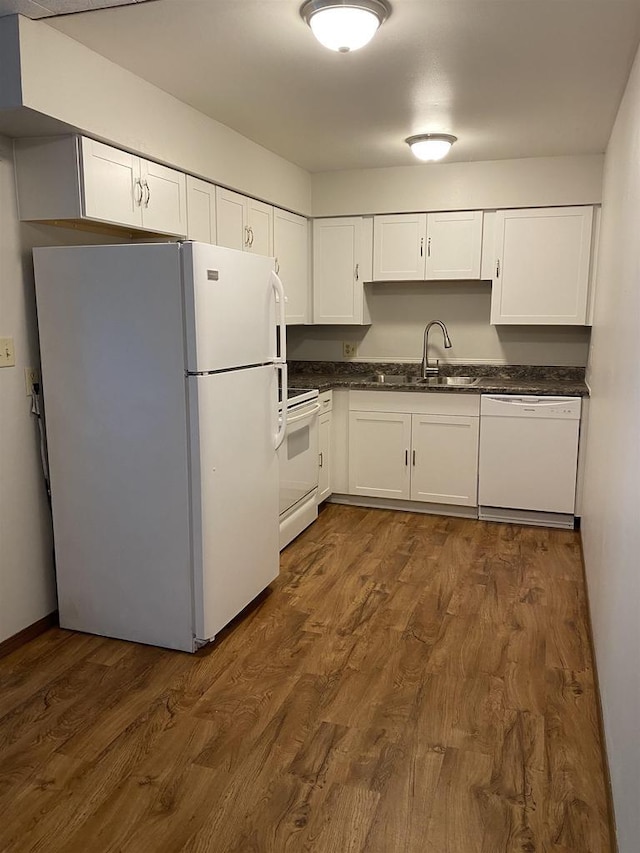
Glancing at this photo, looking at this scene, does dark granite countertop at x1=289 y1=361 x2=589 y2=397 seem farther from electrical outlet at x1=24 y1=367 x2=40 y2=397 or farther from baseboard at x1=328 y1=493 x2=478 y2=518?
electrical outlet at x1=24 y1=367 x2=40 y2=397

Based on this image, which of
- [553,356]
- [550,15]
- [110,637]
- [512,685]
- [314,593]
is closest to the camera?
[550,15]

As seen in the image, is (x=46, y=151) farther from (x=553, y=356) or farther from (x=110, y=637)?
(x=553, y=356)

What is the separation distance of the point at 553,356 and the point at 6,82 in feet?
12.1

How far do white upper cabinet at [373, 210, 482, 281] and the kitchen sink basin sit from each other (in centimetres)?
74

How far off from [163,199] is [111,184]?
37 cm

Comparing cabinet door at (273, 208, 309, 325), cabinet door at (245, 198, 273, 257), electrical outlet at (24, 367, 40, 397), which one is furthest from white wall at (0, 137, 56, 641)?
cabinet door at (273, 208, 309, 325)

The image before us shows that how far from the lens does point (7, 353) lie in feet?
8.54

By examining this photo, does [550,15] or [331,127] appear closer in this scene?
[550,15]

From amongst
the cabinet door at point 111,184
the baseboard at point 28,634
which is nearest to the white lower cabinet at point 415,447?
the cabinet door at point 111,184

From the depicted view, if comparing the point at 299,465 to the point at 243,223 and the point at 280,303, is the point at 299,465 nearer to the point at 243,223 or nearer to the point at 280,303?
the point at 280,303

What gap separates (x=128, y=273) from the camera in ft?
8.21

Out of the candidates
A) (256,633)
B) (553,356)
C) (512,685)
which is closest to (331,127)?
(553,356)

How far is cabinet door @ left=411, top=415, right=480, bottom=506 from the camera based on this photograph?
14.2 feet

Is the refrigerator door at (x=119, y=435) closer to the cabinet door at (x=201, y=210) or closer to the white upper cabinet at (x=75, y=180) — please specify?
the white upper cabinet at (x=75, y=180)
